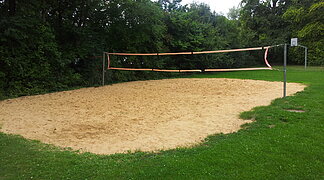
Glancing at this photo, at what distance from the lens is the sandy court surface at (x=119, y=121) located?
4.34 metres

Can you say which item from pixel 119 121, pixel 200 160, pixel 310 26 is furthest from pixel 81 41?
pixel 310 26

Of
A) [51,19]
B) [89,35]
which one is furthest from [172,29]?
[51,19]

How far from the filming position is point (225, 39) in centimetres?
2434

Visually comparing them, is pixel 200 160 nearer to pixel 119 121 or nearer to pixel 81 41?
pixel 119 121

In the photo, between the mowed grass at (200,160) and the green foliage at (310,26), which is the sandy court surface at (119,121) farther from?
the green foliage at (310,26)

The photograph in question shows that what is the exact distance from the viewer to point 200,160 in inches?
123

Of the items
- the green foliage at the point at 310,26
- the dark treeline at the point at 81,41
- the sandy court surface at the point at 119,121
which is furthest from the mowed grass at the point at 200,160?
the green foliage at the point at 310,26

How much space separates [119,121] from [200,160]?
3.03m

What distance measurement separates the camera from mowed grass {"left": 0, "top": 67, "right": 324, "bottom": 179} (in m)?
2.75

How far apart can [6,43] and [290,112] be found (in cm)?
960

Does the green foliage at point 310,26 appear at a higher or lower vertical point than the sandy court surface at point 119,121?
higher

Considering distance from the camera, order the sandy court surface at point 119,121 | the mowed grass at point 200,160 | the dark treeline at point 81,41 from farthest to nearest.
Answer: the dark treeline at point 81,41
the sandy court surface at point 119,121
the mowed grass at point 200,160

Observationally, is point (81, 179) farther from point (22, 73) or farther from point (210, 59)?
point (210, 59)

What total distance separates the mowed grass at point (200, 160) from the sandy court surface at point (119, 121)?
0.47m
